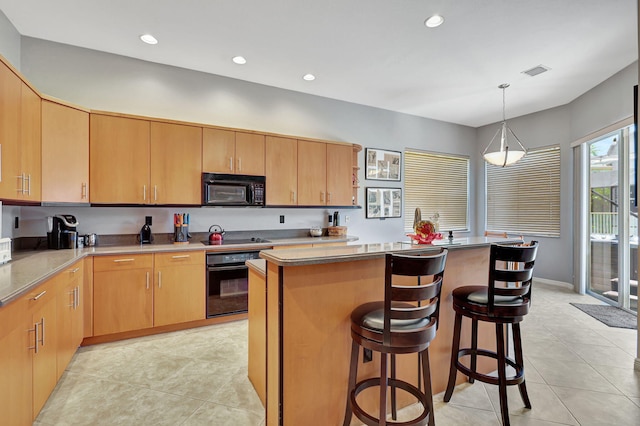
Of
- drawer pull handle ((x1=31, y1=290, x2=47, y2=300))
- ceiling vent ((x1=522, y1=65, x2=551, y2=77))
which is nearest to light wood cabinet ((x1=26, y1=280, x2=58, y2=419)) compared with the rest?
drawer pull handle ((x1=31, y1=290, x2=47, y2=300))

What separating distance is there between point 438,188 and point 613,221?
8.47 feet

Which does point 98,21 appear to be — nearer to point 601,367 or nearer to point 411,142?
point 411,142

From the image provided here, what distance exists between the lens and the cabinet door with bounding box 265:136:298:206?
13.1 ft

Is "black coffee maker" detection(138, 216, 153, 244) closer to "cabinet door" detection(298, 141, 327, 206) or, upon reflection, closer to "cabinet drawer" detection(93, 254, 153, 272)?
"cabinet drawer" detection(93, 254, 153, 272)

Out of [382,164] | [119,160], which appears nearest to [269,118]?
[119,160]

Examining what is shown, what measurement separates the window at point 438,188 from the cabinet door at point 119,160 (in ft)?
13.8

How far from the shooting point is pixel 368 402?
74.4 inches

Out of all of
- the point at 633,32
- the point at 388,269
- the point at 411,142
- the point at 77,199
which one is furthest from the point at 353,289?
the point at 411,142

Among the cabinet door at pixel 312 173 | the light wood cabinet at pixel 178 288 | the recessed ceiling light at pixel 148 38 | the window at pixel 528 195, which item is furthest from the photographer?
the window at pixel 528 195

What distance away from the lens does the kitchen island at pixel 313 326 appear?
5.33 ft

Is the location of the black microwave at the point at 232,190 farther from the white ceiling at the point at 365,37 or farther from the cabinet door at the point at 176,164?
the white ceiling at the point at 365,37

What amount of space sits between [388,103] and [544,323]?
12.3ft

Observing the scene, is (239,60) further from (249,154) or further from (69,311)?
(69,311)

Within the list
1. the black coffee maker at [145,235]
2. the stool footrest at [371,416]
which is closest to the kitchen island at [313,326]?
the stool footrest at [371,416]
